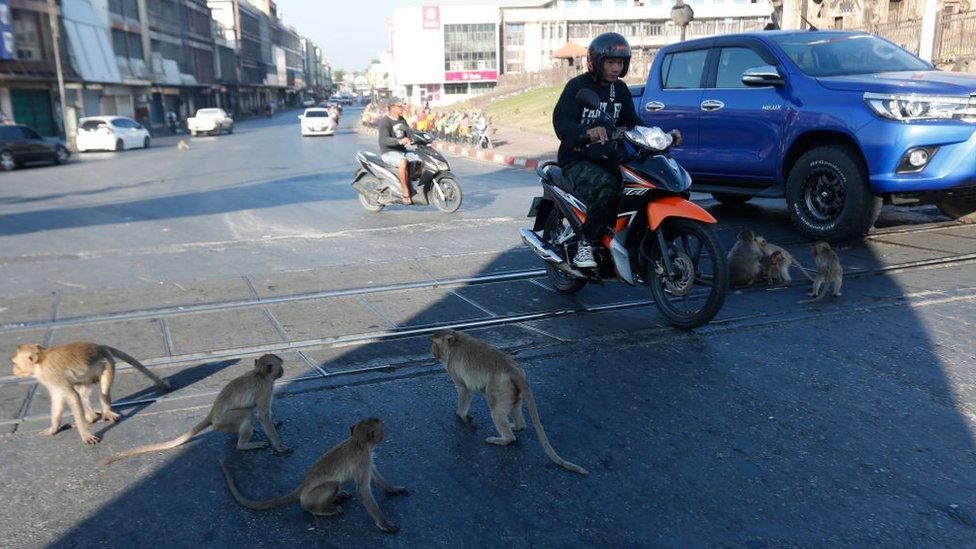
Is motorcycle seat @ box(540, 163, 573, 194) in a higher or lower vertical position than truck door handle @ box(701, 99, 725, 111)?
lower

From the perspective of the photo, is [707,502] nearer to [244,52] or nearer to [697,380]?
[697,380]

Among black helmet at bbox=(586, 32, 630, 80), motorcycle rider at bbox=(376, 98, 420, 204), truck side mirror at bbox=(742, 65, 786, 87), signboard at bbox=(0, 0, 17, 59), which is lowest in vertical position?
motorcycle rider at bbox=(376, 98, 420, 204)

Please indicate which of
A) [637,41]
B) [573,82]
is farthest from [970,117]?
[637,41]

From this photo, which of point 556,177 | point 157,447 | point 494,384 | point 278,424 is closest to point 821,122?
point 556,177

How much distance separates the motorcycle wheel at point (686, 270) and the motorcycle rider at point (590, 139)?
407 millimetres

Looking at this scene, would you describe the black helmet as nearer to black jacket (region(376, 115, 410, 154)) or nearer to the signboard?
black jacket (region(376, 115, 410, 154))

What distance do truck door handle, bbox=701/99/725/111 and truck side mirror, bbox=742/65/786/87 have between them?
2.38ft

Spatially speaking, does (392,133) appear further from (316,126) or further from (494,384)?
(316,126)

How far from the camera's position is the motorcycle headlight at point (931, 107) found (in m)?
6.54

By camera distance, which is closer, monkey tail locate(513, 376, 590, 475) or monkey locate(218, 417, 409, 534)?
monkey locate(218, 417, 409, 534)

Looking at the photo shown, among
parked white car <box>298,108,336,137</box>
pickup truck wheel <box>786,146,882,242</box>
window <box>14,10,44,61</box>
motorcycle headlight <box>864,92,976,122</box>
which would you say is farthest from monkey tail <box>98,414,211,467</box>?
window <box>14,10,44,61</box>

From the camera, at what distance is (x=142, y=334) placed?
17.2 ft

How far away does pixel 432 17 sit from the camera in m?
101

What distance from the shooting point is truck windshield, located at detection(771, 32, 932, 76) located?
7.65 metres
